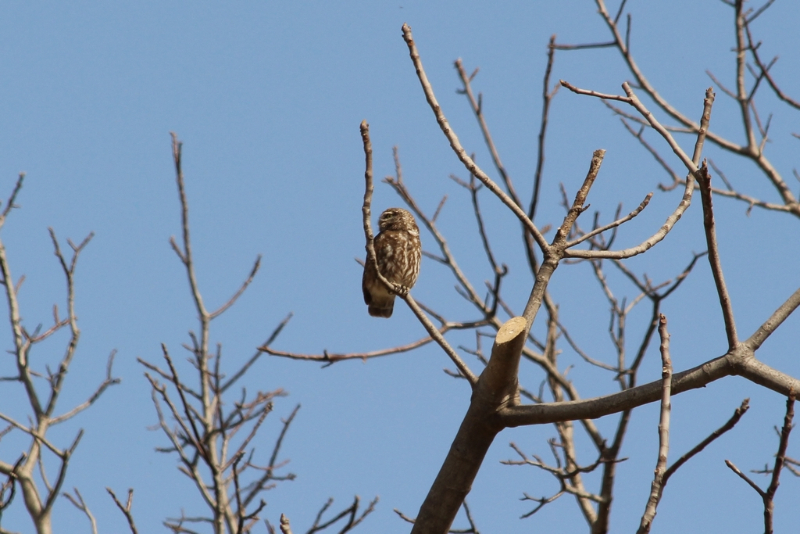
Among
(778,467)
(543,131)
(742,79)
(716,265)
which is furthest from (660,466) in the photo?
(742,79)

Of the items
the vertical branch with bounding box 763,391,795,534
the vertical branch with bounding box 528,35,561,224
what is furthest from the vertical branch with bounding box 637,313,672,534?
the vertical branch with bounding box 528,35,561,224

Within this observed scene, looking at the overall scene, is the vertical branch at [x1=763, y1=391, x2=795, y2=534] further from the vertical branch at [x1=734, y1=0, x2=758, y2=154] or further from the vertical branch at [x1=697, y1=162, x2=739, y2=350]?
the vertical branch at [x1=734, y1=0, x2=758, y2=154]

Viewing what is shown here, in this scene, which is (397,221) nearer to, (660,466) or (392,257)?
(392,257)

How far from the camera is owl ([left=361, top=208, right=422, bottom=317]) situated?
24.3ft

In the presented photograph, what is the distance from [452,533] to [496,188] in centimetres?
267

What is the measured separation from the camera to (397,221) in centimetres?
785

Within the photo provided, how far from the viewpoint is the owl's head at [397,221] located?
7789 millimetres

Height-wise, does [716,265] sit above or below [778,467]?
above

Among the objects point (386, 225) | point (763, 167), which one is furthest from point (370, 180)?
point (763, 167)

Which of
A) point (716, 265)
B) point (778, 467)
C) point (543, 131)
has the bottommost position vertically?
point (778, 467)

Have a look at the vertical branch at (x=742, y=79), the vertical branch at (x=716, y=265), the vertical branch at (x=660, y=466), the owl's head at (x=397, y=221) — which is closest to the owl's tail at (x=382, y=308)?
the owl's head at (x=397, y=221)

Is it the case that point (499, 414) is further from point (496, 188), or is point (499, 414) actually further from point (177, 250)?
point (177, 250)

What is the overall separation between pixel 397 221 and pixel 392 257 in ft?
1.85

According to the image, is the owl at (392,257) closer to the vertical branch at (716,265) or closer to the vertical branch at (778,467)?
the vertical branch at (716,265)
